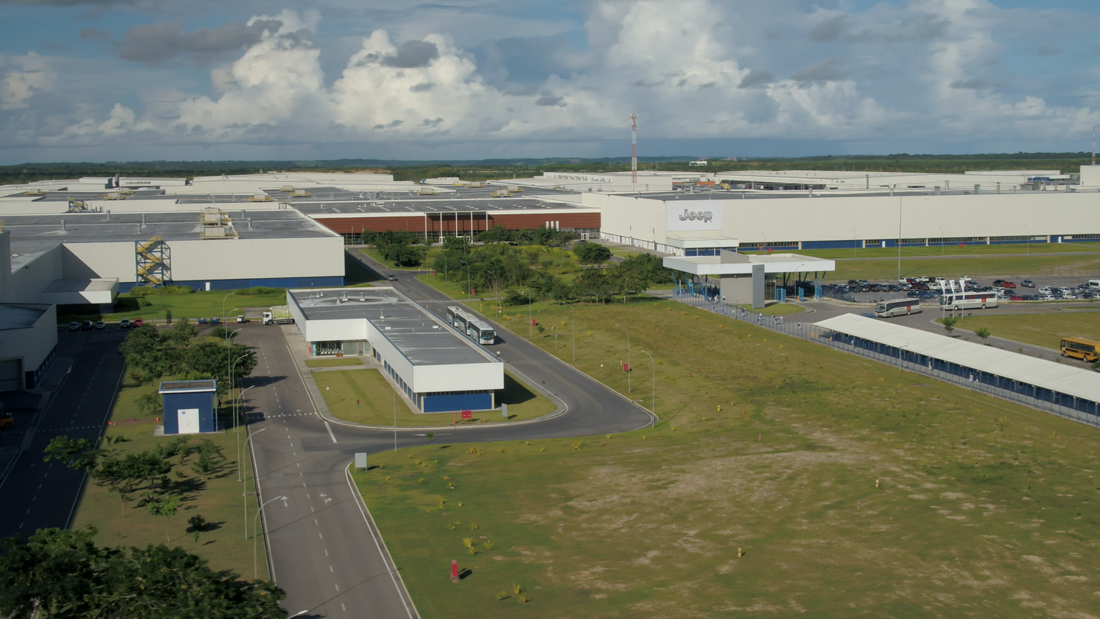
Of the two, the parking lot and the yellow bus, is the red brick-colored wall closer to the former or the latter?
the parking lot

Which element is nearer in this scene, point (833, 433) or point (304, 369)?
point (833, 433)

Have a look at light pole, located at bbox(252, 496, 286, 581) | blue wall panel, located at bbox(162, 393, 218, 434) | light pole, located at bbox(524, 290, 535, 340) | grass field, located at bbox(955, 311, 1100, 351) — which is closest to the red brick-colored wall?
light pole, located at bbox(524, 290, 535, 340)

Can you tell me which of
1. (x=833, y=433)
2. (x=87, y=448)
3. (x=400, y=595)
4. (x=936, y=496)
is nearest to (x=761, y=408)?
(x=833, y=433)

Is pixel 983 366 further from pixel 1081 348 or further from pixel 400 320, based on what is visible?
pixel 400 320

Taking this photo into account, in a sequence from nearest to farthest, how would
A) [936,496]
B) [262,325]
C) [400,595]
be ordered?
[400,595], [936,496], [262,325]

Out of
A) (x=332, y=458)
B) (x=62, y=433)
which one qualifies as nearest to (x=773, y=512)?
(x=332, y=458)

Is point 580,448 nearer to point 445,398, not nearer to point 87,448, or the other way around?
point 445,398
